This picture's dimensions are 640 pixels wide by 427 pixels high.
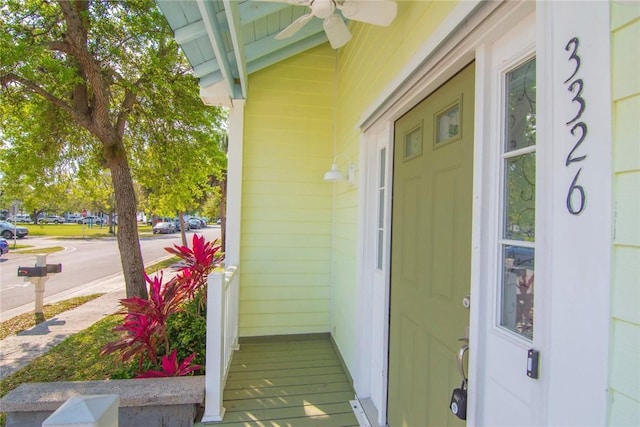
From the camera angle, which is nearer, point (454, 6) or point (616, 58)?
point (616, 58)

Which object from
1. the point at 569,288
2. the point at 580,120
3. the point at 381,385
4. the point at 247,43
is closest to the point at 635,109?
the point at 580,120

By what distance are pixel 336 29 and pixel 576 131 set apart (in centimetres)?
166

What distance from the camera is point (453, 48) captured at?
1315 millimetres

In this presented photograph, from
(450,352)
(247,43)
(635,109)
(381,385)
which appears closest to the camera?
(635,109)

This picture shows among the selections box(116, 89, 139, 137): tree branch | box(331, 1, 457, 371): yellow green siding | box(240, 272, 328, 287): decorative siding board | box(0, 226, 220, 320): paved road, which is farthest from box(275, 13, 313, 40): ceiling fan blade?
box(0, 226, 220, 320): paved road

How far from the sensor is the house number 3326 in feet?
2.45

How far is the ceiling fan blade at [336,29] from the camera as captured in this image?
1.91 m

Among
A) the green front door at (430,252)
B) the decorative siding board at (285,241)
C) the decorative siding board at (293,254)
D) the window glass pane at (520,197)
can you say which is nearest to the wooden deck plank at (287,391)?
the green front door at (430,252)

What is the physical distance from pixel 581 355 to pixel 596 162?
18.0 inches

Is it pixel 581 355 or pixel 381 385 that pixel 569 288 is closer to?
pixel 581 355

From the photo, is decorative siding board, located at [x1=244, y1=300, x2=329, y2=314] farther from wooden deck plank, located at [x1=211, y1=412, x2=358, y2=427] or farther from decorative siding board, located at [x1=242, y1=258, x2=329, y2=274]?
wooden deck plank, located at [x1=211, y1=412, x2=358, y2=427]

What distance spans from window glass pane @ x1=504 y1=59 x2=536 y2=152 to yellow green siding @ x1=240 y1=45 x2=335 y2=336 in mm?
2818

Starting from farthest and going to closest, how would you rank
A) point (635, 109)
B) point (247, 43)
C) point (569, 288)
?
point (247, 43) < point (569, 288) < point (635, 109)

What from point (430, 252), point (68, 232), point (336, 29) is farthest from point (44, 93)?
point (68, 232)
